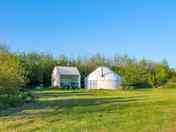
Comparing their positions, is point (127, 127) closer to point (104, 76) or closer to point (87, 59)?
point (104, 76)

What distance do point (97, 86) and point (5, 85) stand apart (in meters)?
48.7

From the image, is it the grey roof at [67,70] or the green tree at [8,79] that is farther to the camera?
the grey roof at [67,70]

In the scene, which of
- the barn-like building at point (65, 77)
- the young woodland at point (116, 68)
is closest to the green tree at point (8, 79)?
the young woodland at point (116, 68)

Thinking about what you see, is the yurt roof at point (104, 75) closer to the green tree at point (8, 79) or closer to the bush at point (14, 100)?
the bush at point (14, 100)

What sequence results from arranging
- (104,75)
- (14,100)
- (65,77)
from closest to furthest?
(14,100), (104,75), (65,77)

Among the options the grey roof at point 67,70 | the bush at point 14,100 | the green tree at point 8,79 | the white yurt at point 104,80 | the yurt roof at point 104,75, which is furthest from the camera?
the grey roof at point 67,70

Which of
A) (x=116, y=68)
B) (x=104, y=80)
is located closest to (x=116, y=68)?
(x=116, y=68)

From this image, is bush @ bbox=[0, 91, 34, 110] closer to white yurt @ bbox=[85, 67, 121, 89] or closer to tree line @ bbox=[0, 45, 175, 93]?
tree line @ bbox=[0, 45, 175, 93]

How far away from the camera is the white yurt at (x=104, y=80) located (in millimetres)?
72688

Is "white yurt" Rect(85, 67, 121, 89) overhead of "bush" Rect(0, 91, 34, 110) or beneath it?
overhead

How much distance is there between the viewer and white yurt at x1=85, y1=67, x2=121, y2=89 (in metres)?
72.7

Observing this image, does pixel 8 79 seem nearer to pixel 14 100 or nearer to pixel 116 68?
pixel 14 100

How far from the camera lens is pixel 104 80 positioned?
7394cm

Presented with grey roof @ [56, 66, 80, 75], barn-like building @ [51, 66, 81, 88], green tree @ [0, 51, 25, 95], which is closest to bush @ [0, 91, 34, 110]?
green tree @ [0, 51, 25, 95]
